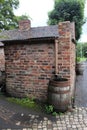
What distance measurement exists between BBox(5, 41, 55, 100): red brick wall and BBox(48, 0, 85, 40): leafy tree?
1105cm

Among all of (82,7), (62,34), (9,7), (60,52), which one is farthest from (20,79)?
(9,7)

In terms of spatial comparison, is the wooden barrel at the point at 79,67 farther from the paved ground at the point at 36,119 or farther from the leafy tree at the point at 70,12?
the paved ground at the point at 36,119

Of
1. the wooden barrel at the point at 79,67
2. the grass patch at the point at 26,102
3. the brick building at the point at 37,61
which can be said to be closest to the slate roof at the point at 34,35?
the brick building at the point at 37,61

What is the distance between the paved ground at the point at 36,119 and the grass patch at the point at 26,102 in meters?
0.26

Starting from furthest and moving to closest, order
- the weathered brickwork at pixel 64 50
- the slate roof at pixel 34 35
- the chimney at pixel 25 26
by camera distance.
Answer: the chimney at pixel 25 26, the slate roof at pixel 34 35, the weathered brickwork at pixel 64 50

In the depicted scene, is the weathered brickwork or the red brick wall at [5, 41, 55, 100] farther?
the red brick wall at [5, 41, 55, 100]

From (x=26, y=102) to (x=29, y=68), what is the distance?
1163mm

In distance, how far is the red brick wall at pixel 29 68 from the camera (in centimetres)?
546

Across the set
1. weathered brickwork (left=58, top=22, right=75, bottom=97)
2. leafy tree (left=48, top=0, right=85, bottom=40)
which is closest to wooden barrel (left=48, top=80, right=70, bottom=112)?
weathered brickwork (left=58, top=22, right=75, bottom=97)

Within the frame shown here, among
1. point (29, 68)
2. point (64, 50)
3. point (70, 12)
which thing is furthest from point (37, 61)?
point (70, 12)

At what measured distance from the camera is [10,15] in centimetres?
2092

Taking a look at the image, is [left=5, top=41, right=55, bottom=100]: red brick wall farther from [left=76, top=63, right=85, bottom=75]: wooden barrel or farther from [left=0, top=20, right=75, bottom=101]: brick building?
[left=76, top=63, right=85, bottom=75]: wooden barrel

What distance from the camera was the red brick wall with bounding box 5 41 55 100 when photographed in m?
5.46

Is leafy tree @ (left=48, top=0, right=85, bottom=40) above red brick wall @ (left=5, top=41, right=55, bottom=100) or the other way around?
above
